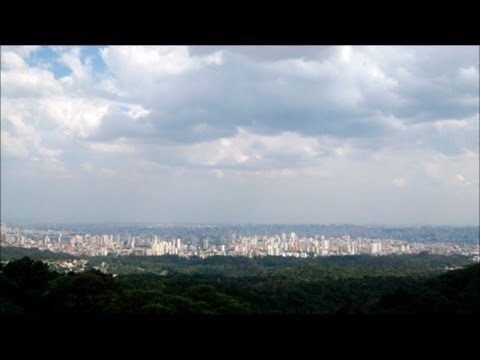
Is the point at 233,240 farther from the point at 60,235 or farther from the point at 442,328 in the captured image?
the point at 442,328

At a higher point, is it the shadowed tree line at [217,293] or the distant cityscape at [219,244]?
the distant cityscape at [219,244]

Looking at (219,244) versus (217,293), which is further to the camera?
(219,244)

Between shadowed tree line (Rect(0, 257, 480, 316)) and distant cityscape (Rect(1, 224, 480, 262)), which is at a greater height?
distant cityscape (Rect(1, 224, 480, 262))

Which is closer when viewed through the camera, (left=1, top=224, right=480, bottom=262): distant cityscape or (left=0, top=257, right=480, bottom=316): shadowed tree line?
(left=0, top=257, right=480, bottom=316): shadowed tree line

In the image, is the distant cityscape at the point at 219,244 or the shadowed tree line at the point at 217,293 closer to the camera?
the shadowed tree line at the point at 217,293

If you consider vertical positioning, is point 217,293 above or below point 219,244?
below
